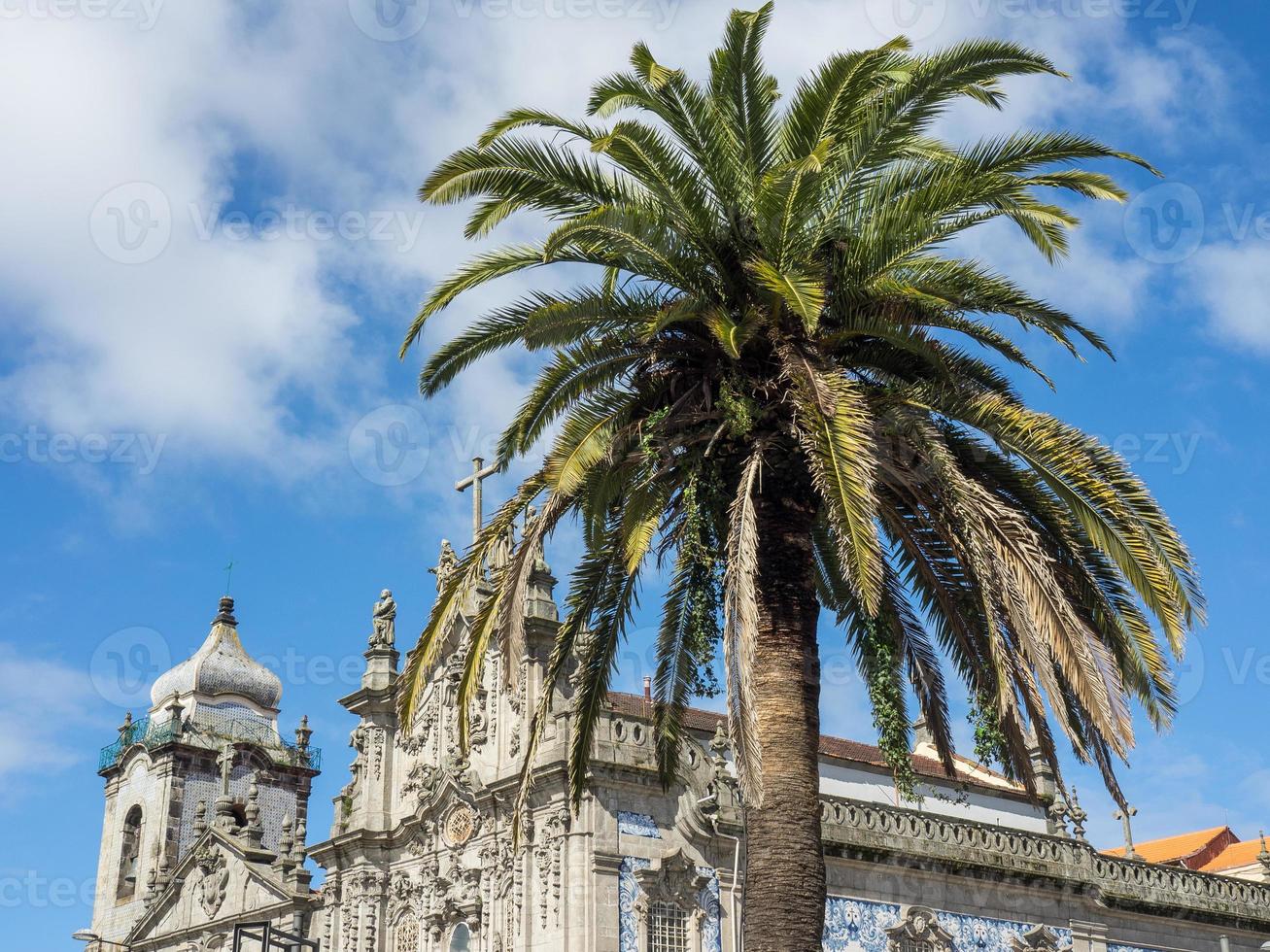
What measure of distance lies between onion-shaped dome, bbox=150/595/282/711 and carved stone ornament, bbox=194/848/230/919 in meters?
9.98

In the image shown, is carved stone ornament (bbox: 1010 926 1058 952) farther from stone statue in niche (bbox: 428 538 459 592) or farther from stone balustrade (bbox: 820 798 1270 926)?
stone statue in niche (bbox: 428 538 459 592)

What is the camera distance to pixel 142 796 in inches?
1786

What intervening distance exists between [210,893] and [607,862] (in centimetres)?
1682

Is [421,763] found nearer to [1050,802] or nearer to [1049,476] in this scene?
[1050,802]

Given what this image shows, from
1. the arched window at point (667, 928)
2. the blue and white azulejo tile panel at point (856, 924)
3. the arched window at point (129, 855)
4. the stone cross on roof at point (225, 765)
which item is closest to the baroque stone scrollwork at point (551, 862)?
the arched window at point (667, 928)

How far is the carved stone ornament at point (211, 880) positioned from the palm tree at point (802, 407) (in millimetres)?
23310

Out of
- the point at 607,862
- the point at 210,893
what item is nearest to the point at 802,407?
the point at 607,862

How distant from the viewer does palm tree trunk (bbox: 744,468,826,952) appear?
13.9 m

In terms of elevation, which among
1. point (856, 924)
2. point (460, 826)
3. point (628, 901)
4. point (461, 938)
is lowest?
point (461, 938)

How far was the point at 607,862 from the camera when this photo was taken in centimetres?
2514

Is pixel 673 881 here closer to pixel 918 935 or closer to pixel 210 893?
pixel 918 935

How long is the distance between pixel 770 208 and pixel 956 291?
2250 millimetres

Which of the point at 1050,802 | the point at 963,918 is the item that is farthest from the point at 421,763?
the point at 1050,802

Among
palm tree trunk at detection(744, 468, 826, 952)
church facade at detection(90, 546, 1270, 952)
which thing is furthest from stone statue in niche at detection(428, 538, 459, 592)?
palm tree trunk at detection(744, 468, 826, 952)
